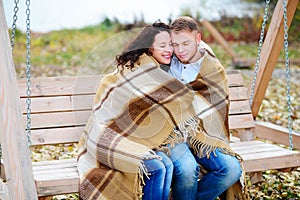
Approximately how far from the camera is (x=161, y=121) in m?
3.22

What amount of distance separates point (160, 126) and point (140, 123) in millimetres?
113

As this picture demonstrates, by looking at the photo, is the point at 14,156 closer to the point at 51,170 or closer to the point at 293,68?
the point at 51,170

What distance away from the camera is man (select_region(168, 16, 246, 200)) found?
3.15m

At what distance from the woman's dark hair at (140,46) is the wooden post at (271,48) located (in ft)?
4.33

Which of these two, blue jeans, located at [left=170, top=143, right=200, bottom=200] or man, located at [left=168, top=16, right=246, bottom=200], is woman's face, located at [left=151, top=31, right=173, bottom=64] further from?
blue jeans, located at [left=170, top=143, right=200, bottom=200]

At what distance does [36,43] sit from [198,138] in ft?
31.9

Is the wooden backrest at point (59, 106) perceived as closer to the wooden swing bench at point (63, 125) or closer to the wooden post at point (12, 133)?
the wooden swing bench at point (63, 125)

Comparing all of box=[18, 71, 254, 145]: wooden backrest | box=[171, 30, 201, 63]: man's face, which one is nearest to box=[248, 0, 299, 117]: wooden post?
box=[18, 71, 254, 145]: wooden backrest

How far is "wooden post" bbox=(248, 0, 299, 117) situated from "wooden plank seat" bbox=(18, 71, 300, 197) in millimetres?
138

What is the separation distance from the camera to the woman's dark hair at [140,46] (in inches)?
122

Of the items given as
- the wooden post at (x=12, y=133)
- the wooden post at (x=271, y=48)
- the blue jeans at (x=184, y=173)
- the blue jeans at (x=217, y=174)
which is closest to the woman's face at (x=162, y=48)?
the blue jeans at (x=184, y=173)

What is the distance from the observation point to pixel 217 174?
3182mm

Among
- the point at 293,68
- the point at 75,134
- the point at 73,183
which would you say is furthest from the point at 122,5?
the point at 73,183

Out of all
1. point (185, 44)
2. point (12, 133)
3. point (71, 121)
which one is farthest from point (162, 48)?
point (71, 121)
